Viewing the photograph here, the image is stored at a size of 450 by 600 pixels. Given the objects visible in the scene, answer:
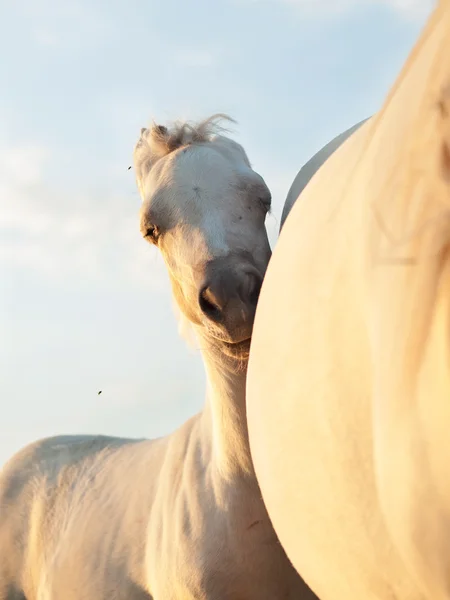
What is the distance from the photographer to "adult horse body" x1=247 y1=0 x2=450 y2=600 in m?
0.65

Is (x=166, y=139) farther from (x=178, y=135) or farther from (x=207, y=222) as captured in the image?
(x=207, y=222)

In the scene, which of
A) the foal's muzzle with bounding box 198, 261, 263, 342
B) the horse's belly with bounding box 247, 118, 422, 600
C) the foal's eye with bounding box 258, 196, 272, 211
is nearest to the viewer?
the horse's belly with bounding box 247, 118, 422, 600

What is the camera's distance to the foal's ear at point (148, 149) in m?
2.61

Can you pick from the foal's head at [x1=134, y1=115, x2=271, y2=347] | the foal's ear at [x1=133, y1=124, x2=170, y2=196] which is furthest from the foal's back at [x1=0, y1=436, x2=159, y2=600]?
the foal's ear at [x1=133, y1=124, x2=170, y2=196]

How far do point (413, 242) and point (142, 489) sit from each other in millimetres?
2565

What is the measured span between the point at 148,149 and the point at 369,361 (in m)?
2.03

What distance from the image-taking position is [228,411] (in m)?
2.44

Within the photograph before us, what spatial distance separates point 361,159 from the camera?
2.78 feet

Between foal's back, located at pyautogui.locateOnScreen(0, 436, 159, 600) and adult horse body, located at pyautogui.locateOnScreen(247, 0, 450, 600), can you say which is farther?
foal's back, located at pyautogui.locateOnScreen(0, 436, 159, 600)

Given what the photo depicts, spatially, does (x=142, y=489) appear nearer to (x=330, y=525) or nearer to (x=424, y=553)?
(x=330, y=525)

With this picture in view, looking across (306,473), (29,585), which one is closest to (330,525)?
(306,473)

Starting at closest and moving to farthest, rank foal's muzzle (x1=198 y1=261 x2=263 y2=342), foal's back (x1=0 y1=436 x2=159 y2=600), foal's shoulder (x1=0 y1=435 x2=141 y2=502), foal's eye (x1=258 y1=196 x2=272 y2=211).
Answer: foal's muzzle (x1=198 y1=261 x2=263 y2=342)
foal's eye (x1=258 y1=196 x2=272 y2=211)
foal's back (x1=0 y1=436 x2=159 y2=600)
foal's shoulder (x1=0 y1=435 x2=141 y2=502)


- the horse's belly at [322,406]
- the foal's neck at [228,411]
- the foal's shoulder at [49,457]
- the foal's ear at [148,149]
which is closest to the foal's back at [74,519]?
the foal's shoulder at [49,457]

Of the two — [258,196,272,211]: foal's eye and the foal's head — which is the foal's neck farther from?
[258,196,272,211]: foal's eye
